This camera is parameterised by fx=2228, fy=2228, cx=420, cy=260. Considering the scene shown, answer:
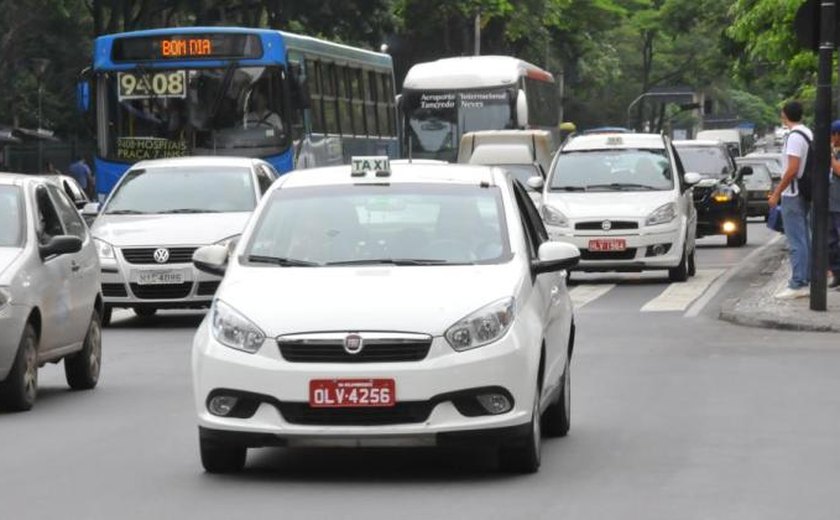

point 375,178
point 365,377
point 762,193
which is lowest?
point 762,193

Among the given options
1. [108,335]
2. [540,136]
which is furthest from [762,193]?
[108,335]

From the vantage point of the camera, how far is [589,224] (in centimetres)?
2695

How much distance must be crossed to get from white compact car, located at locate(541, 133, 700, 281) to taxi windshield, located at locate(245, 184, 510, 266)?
608 inches

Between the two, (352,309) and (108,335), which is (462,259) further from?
(108,335)

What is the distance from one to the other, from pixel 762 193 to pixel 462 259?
1640 inches

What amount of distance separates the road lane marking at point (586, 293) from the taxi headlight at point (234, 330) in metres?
13.6

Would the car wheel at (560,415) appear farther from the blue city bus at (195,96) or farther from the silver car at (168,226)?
the blue city bus at (195,96)

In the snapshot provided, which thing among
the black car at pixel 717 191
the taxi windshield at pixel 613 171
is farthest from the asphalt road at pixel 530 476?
the black car at pixel 717 191

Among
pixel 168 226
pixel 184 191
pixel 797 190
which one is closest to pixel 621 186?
pixel 797 190

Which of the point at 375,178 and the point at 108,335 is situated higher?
the point at 375,178

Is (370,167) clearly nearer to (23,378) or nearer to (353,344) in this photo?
(353,344)

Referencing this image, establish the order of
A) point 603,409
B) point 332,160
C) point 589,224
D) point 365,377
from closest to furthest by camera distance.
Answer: point 365,377
point 603,409
point 589,224
point 332,160

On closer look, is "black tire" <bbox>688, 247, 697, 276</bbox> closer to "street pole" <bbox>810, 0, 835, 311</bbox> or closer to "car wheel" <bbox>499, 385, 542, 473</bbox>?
"street pole" <bbox>810, 0, 835, 311</bbox>

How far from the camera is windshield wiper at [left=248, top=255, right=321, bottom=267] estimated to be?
1088 centimetres
